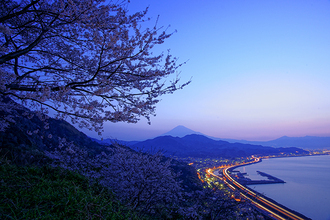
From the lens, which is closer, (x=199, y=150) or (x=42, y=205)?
(x=42, y=205)

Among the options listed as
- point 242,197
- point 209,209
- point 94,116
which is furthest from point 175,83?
point 242,197

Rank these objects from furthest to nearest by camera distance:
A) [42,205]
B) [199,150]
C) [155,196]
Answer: [199,150] → [155,196] → [42,205]

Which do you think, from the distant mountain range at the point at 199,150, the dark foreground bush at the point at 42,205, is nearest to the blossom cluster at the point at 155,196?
the dark foreground bush at the point at 42,205

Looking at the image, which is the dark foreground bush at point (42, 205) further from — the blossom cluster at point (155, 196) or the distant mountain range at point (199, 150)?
Answer: the distant mountain range at point (199, 150)

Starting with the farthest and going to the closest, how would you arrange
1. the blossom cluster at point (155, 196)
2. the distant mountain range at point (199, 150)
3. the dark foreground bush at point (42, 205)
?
the distant mountain range at point (199, 150)
the blossom cluster at point (155, 196)
the dark foreground bush at point (42, 205)

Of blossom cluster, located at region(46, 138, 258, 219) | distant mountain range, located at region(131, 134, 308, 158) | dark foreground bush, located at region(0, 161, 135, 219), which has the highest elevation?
dark foreground bush, located at region(0, 161, 135, 219)

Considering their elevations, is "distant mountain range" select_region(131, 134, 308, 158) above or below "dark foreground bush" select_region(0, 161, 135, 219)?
below

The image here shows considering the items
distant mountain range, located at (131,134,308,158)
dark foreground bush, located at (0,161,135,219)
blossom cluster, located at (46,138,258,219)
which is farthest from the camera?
distant mountain range, located at (131,134,308,158)

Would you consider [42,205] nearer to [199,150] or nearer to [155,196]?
[155,196]

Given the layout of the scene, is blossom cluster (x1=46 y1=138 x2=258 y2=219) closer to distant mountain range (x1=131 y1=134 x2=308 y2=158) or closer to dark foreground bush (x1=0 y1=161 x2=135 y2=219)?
dark foreground bush (x1=0 y1=161 x2=135 y2=219)

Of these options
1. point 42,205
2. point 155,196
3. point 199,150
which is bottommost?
point 199,150

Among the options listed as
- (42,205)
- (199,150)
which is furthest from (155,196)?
(199,150)

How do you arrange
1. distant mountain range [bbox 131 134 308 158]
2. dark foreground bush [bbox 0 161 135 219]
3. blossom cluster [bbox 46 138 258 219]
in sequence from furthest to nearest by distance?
distant mountain range [bbox 131 134 308 158]
blossom cluster [bbox 46 138 258 219]
dark foreground bush [bbox 0 161 135 219]

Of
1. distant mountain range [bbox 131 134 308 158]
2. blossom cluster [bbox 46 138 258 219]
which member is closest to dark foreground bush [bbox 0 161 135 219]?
blossom cluster [bbox 46 138 258 219]
